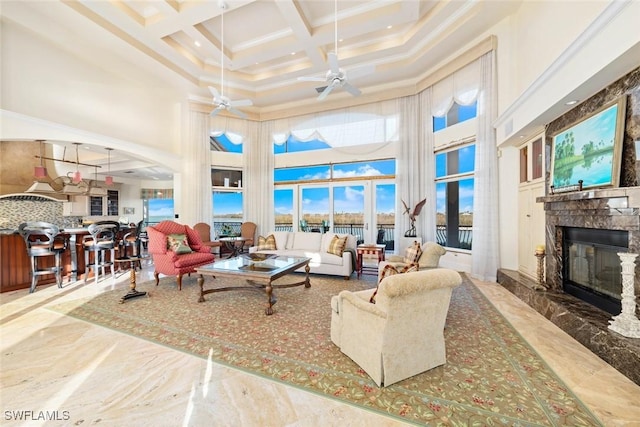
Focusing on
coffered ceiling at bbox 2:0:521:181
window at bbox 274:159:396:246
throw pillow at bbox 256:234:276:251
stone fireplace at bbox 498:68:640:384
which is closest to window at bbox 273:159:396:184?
window at bbox 274:159:396:246

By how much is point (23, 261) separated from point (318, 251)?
5.22 meters

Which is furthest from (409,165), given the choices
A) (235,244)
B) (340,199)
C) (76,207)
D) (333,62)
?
(76,207)

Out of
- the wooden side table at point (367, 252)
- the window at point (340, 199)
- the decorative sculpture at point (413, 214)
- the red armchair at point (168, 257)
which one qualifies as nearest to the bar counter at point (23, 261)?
the red armchair at point (168, 257)

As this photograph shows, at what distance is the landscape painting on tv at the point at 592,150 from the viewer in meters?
2.56

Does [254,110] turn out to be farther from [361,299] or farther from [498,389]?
[498,389]

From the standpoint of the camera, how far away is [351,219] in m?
7.44

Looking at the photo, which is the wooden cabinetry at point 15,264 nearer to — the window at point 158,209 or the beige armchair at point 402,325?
the beige armchair at point 402,325

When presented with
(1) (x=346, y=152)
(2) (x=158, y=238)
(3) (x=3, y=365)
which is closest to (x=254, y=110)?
(1) (x=346, y=152)

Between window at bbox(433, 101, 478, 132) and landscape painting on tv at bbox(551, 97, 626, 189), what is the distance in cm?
223

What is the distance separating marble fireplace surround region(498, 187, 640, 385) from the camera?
85.0 inches

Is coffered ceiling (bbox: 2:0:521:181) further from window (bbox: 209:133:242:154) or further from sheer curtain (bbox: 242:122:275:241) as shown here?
sheer curtain (bbox: 242:122:275:241)

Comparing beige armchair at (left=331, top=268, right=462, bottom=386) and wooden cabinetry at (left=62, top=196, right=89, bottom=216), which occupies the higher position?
wooden cabinetry at (left=62, top=196, right=89, bottom=216)

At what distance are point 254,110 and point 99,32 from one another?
3968 millimetres

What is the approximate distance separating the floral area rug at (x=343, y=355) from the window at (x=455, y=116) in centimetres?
370
